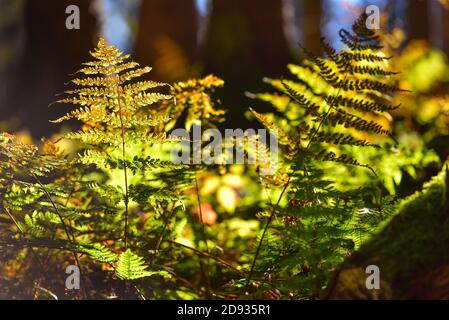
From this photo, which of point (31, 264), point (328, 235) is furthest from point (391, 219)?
point (31, 264)

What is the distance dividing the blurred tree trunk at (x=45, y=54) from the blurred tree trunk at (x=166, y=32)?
84 cm

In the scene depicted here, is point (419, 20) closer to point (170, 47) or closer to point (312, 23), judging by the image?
point (312, 23)

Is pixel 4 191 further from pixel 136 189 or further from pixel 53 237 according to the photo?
pixel 136 189

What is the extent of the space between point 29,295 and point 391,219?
1.22m

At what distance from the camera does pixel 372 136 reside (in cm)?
330

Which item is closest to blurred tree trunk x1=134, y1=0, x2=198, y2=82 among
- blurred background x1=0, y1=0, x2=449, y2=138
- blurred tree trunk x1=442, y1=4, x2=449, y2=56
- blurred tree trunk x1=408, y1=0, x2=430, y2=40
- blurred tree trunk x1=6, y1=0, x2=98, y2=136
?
blurred background x1=0, y1=0, x2=449, y2=138

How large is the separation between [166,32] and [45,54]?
1.71m

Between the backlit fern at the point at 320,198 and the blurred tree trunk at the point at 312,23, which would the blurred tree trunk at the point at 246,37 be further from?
the blurred tree trunk at the point at 312,23

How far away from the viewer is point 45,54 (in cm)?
747

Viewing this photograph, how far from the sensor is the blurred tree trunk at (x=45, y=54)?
714 centimetres

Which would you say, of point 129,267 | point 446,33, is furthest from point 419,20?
point 129,267

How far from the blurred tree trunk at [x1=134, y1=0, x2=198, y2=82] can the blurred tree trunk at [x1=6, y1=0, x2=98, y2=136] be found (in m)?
0.84

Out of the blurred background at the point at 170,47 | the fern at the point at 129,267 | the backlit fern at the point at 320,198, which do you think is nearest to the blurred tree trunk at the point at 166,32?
the blurred background at the point at 170,47

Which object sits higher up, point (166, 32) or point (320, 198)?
point (166, 32)
